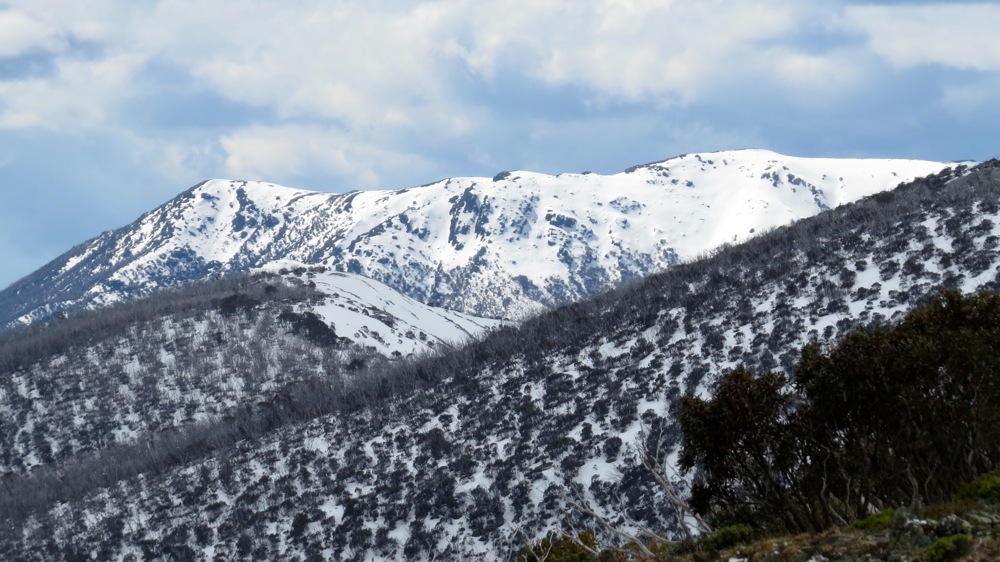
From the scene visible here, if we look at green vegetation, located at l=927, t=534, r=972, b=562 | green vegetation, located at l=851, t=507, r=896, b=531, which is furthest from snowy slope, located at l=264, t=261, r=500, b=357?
green vegetation, located at l=927, t=534, r=972, b=562

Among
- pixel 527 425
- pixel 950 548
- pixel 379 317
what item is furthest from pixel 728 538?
pixel 379 317

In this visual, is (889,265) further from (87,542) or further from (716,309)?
(87,542)

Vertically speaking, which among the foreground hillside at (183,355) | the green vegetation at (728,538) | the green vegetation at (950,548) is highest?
the foreground hillside at (183,355)

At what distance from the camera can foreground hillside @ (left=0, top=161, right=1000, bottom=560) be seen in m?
54.3

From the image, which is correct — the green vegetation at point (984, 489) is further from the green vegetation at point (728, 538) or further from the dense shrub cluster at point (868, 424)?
the green vegetation at point (728, 538)

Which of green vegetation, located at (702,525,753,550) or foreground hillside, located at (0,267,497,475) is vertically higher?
foreground hillside, located at (0,267,497,475)

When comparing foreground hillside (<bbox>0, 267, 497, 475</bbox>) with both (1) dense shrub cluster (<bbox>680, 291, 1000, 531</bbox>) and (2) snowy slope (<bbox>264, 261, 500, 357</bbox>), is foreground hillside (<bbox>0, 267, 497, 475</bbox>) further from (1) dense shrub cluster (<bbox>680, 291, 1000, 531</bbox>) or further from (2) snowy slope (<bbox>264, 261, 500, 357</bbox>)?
(1) dense shrub cluster (<bbox>680, 291, 1000, 531</bbox>)

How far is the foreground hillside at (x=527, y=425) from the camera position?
5428 centimetres

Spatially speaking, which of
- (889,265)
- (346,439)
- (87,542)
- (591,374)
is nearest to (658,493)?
(591,374)

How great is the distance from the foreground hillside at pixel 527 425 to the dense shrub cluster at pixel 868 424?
21.9 m

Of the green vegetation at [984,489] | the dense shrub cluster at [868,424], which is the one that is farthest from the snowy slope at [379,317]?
the green vegetation at [984,489]

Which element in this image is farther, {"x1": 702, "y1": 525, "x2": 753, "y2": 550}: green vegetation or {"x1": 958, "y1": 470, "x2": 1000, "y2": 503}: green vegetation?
{"x1": 702, "y1": 525, "x2": 753, "y2": 550}: green vegetation

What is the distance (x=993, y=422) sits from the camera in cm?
2262

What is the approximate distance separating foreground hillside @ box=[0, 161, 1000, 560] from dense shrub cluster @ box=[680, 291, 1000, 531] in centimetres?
2195
